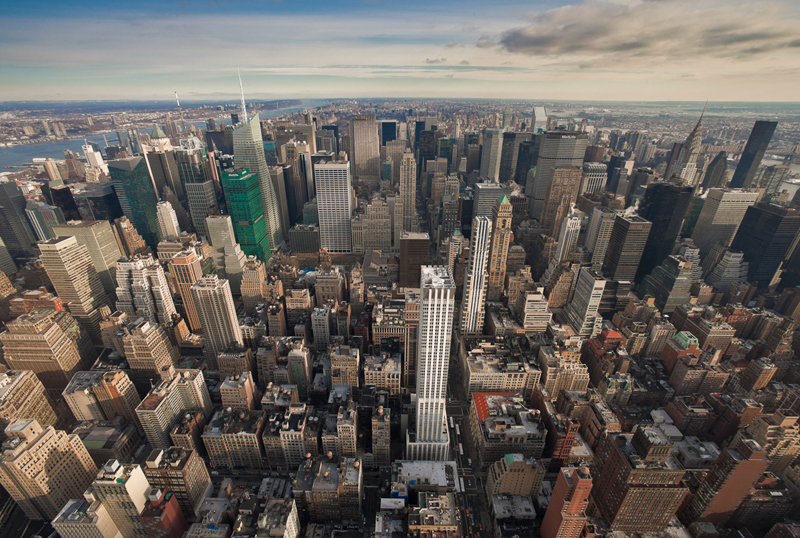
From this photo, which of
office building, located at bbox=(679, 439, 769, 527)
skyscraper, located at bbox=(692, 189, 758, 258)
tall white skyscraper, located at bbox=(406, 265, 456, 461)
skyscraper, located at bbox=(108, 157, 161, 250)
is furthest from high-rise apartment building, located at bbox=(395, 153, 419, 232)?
office building, located at bbox=(679, 439, 769, 527)

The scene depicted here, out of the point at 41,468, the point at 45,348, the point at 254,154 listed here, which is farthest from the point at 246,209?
the point at 41,468

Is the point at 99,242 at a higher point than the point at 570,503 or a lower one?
higher

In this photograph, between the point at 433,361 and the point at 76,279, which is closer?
the point at 433,361

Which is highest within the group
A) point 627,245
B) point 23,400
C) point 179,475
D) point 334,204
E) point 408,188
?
point 408,188

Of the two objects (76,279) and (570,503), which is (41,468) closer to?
(76,279)

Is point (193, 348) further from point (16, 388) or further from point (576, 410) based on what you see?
point (576, 410)

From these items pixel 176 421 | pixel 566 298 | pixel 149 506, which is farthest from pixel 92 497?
pixel 566 298

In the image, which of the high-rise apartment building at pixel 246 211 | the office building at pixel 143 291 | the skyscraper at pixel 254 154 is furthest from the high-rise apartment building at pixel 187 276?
the skyscraper at pixel 254 154
